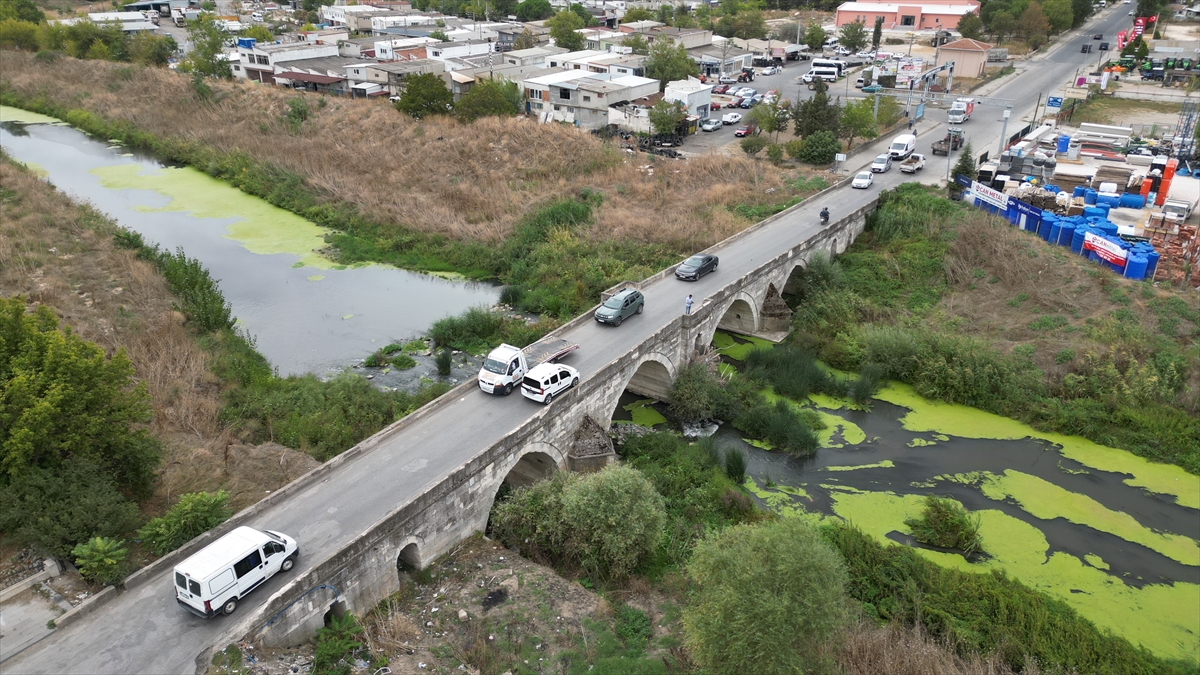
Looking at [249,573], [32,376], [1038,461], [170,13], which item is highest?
[170,13]

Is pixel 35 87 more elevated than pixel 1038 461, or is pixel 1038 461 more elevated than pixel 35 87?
pixel 35 87

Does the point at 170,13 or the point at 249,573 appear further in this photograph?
the point at 170,13

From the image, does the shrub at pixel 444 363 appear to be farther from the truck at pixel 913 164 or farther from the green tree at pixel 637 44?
the green tree at pixel 637 44

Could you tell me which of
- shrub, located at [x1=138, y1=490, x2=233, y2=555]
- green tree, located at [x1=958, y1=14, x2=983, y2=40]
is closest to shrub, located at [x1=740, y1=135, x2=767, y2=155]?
shrub, located at [x1=138, y1=490, x2=233, y2=555]

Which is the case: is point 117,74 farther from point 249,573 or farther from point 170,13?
point 249,573

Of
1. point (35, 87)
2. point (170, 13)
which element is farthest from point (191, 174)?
point (170, 13)

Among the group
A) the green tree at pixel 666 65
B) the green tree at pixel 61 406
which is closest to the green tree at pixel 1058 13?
the green tree at pixel 666 65

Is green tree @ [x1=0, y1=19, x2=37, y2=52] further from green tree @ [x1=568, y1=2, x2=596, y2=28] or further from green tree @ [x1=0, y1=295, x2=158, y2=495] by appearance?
green tree @ [x1=0, y1=295, x2=158, y2=495]
